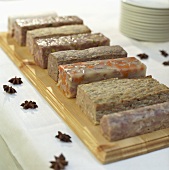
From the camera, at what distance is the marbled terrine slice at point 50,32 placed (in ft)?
7.86

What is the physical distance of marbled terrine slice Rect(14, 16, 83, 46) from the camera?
2.51m

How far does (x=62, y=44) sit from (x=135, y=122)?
81 cm

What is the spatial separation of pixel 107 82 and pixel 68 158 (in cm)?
46

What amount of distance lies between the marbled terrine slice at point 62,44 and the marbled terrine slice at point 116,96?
465 mm

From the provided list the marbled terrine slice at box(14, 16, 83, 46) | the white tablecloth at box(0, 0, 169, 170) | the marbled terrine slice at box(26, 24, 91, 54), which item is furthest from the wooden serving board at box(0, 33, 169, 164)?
the marbled terrine slice at box(14, 16, 83, 46)

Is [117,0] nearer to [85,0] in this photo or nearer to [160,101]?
[85,0]

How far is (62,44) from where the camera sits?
2279 mm

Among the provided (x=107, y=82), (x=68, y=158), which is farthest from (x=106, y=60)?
(x=68, y=158)

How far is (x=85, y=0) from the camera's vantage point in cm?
361

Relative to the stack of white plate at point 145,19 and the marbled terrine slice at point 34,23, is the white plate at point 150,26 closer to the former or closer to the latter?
the stack of white plate at point 145,19

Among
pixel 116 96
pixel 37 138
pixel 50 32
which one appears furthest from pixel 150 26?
pixel 37 138

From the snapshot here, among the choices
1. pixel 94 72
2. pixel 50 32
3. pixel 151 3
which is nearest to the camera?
pixel 94 72

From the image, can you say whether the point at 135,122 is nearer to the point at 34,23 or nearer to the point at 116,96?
the point at 116,96

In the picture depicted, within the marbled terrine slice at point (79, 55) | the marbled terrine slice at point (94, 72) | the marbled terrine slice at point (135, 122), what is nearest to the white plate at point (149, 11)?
the marbled terrine slice at point (79, 55)
